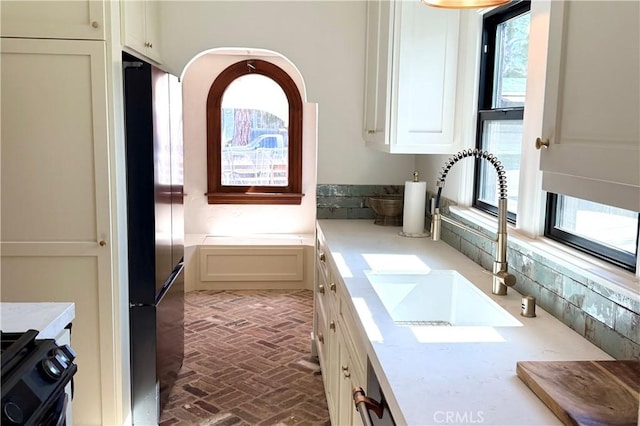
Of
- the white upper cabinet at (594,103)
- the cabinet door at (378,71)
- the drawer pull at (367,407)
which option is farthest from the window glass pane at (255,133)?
the white upper cabinet at (594,103)

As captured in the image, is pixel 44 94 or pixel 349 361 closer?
pixel 349 361

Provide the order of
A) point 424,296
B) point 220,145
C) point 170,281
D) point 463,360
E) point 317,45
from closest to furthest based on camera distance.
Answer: point 463,360
point 424,296
point 170,281
point 317,45
point 220,145

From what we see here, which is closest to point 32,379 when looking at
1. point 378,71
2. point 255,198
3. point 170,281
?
point 170,281

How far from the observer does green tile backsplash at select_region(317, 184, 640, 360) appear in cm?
150

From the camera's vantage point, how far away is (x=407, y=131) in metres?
3.11

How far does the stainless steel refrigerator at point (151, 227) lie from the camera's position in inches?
105

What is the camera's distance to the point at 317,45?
3611mm

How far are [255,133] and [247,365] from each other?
2841mm

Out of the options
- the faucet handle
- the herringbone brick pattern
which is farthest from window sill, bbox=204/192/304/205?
the faucet handle

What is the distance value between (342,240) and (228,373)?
48.4 inches

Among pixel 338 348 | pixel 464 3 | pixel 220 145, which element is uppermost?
pixel 464 3

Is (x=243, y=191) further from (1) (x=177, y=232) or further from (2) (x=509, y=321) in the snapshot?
(2) (x=509, y=321)

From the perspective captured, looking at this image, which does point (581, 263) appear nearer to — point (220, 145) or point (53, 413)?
point (53, 413)

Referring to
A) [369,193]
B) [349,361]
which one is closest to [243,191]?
[369,193]
